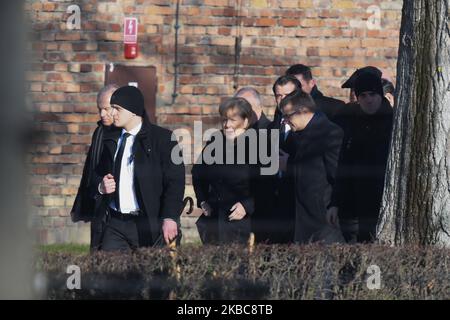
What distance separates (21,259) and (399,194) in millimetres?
3633

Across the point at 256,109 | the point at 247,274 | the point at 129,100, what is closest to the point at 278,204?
the point at 256,109

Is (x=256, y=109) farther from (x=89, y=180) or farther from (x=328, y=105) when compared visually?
(x=89, y=180)

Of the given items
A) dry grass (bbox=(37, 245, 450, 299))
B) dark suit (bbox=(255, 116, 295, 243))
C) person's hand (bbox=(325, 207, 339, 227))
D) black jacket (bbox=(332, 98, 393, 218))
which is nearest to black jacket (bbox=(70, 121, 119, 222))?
dark suit (bbox=(255, 116, 295, 243))

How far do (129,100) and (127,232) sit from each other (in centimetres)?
91

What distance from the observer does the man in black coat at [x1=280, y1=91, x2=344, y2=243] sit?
7445 mm

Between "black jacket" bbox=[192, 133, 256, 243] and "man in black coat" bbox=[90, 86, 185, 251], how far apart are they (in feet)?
1.00

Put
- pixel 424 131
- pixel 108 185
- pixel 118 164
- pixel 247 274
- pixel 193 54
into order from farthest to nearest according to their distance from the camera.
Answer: pixel 193 54
pixel 118 164
pixel 108 185
pixel 424 131
pixel 247 274

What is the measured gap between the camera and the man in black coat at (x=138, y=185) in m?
7.40

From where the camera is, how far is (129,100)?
24.5 feet

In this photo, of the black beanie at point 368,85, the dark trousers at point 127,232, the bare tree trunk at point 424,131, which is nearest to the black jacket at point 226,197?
the dark trousers at point 127,232

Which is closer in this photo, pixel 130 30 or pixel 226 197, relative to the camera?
pixel 226 197

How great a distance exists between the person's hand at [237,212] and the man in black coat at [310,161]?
1.24 ft

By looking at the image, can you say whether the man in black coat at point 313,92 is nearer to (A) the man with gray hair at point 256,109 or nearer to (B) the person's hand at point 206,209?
(A) the man with gray hair at point 256,109

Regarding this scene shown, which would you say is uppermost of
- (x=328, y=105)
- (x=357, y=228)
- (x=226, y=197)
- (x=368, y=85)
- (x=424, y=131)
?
(x=368, y=85)
